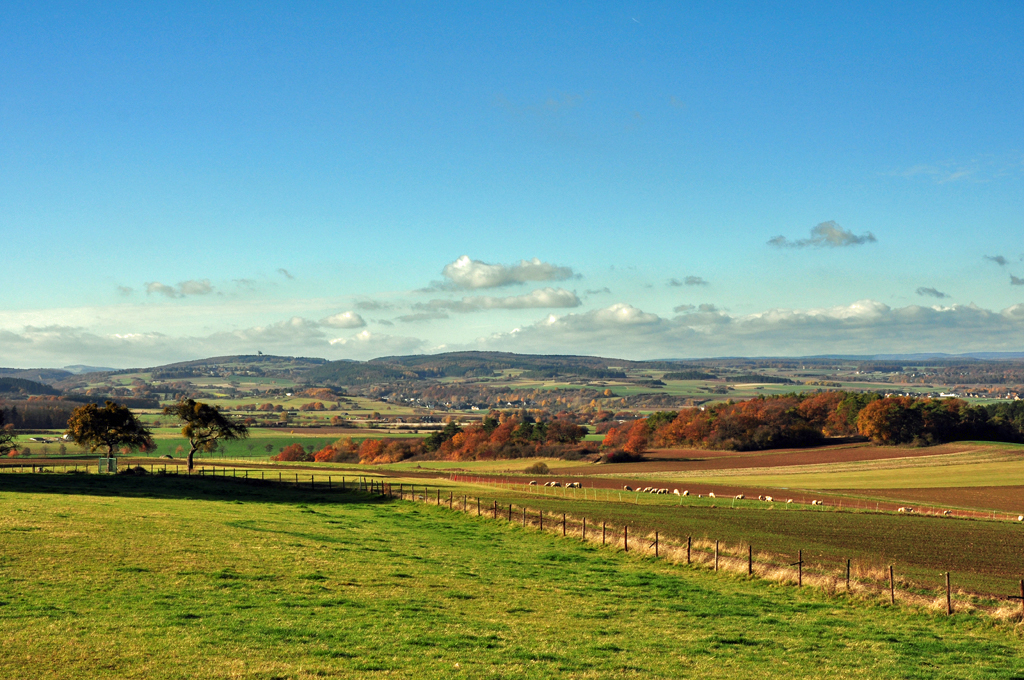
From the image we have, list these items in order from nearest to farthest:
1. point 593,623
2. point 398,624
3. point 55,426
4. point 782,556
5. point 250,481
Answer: point 398,624, point 593,623, point 782,556, point 250,481, point 55,426

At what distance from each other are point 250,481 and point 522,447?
76.3 metres

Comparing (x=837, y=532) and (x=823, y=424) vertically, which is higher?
(x=837, y=532)

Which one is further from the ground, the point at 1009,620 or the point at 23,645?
the point at 23,645

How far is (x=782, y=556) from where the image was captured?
35688 millimetres

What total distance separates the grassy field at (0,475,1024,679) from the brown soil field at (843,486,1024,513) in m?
42.7

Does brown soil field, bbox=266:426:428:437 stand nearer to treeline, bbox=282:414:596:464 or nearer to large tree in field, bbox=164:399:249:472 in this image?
treeline, bbox=282:414:596:464

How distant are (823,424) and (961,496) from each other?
77897mm

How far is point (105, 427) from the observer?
84.9 meters

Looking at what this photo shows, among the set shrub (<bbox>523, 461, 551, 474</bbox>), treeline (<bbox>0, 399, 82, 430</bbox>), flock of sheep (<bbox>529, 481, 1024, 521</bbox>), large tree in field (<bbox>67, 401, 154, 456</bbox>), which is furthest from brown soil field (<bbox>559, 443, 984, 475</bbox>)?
treeline (<bbox>0, 399, 82, 430</bbox>)

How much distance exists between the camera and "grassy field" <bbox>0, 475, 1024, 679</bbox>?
54.3 ft

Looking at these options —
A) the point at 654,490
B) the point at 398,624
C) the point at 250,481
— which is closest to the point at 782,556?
the point at 398,624

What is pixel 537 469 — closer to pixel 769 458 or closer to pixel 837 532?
pixel 769 458

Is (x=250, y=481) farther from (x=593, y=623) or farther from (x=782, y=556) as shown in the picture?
(x=593, y=623)

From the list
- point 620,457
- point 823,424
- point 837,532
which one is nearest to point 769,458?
point 620,457
